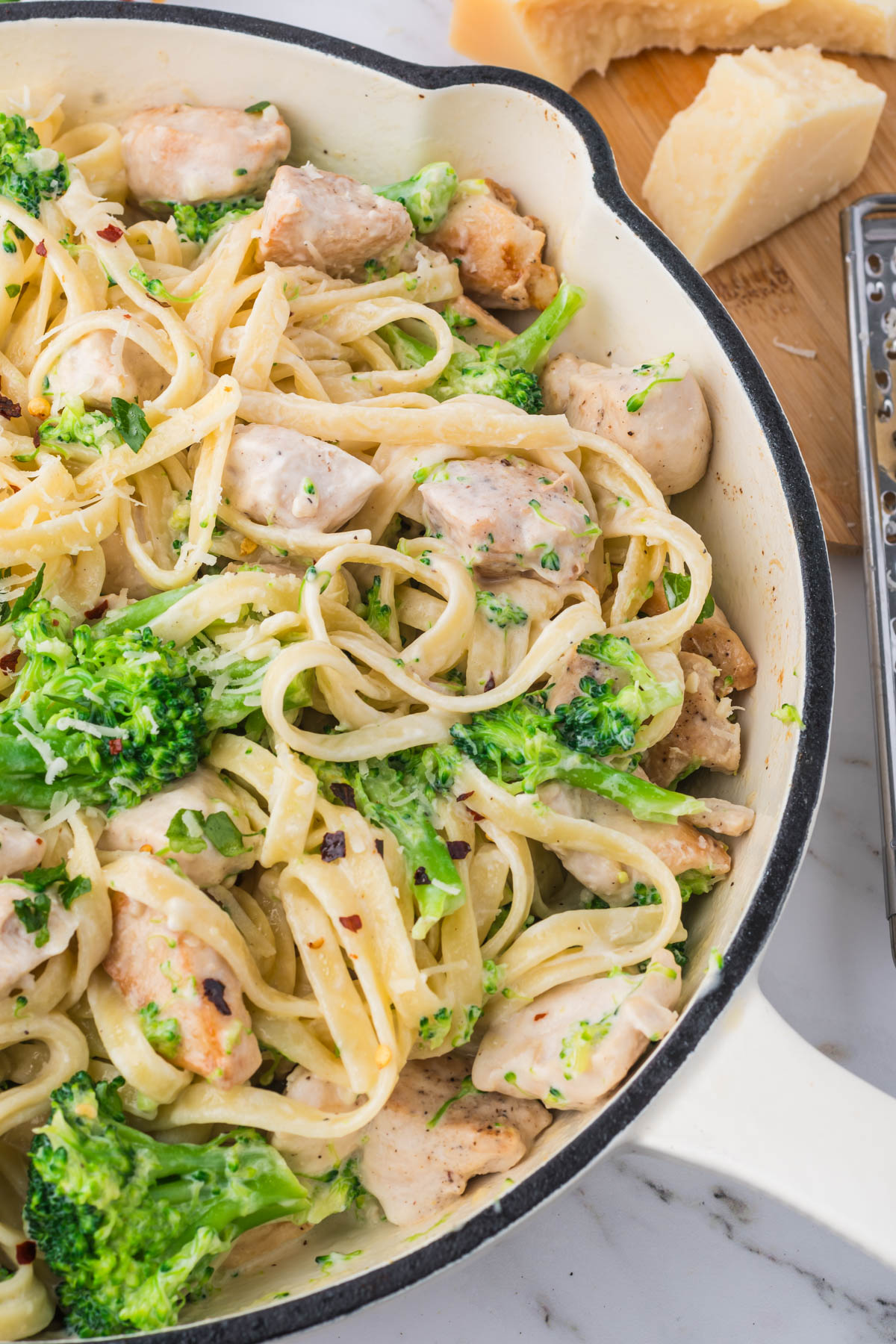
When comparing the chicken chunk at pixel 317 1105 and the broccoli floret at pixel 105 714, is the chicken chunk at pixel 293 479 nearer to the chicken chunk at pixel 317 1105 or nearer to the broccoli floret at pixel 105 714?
the broccoli floret at pixel 105 714

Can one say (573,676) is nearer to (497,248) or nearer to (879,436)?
(497,248)

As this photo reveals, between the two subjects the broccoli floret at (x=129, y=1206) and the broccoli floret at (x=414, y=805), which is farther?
the broccoli floret at (x=414, y=805)

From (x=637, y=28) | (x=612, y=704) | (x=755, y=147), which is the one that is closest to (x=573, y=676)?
(x=612, y=704)

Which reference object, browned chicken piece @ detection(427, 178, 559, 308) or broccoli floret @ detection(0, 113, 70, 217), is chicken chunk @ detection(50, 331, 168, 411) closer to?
broccoli floret @ detection(0, 113, 70, 217)

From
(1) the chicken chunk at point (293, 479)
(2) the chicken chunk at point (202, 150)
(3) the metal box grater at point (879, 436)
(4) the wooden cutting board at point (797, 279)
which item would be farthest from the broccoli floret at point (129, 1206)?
(4) the wooden cutting board at point (797, 279)

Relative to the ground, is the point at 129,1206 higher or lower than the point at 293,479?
lower

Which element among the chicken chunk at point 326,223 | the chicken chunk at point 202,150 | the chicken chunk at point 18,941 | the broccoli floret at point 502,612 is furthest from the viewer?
the chicken chunk at point 202,150
